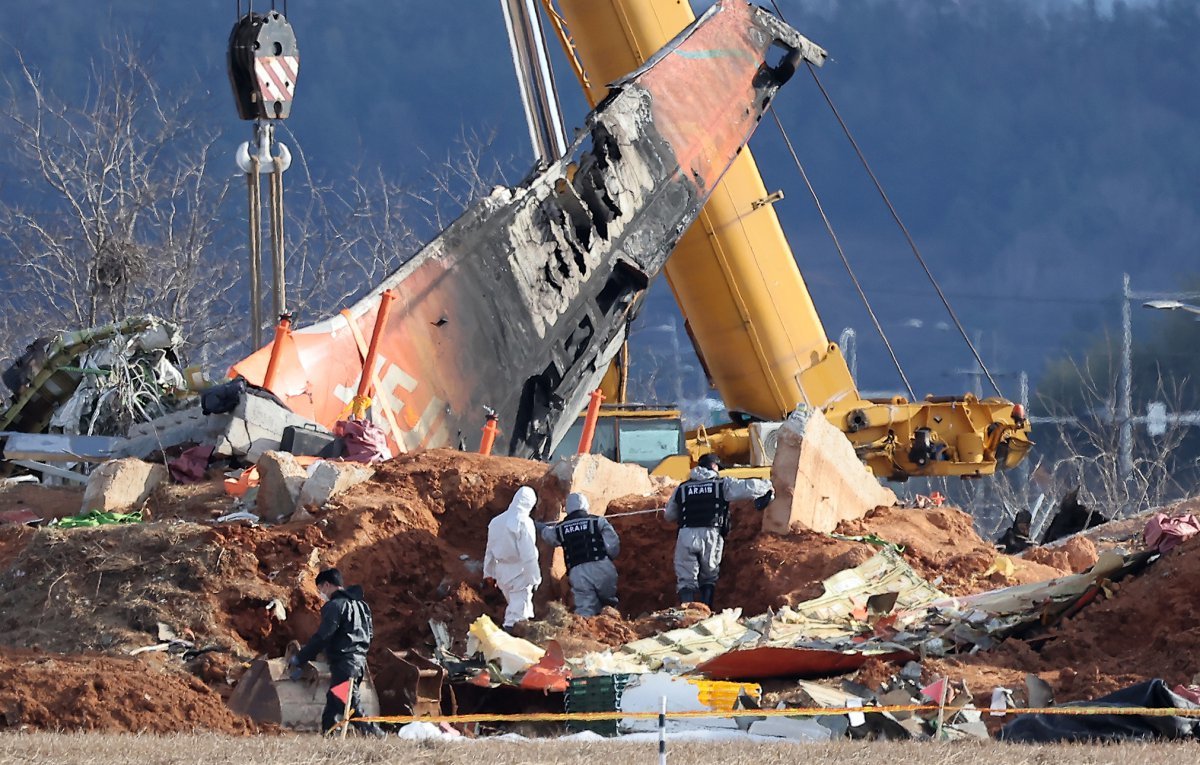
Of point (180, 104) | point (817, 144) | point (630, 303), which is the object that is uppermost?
point (817, 144)

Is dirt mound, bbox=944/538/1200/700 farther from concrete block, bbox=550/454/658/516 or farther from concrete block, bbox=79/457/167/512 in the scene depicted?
concrete block, bbox=79/457/167/512

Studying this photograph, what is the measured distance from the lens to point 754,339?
22.6 meters

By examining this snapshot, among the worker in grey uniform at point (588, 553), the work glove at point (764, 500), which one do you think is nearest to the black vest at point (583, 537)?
the worker in grey uniform at point (588, 553)

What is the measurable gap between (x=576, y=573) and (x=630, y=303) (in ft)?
19.3

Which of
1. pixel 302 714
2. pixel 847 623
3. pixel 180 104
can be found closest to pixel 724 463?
pixel 847 623

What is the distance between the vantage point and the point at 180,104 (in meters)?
40.8

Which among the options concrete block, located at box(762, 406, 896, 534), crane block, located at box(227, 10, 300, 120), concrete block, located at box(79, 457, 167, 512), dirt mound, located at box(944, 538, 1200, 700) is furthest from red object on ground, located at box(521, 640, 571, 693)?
crane block, located at box(227, 10, 300, 120)

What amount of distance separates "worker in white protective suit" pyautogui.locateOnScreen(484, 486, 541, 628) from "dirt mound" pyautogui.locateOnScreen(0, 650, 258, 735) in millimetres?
3373

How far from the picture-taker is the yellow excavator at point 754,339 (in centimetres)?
2250

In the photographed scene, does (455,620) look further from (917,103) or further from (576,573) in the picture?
(917,103)

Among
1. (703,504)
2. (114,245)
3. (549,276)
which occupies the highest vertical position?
(114,245)

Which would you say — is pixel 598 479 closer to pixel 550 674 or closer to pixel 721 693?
pixel 550 674

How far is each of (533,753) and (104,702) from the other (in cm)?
368

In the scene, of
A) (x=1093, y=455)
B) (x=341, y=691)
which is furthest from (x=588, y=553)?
(x=1093, y=455)
